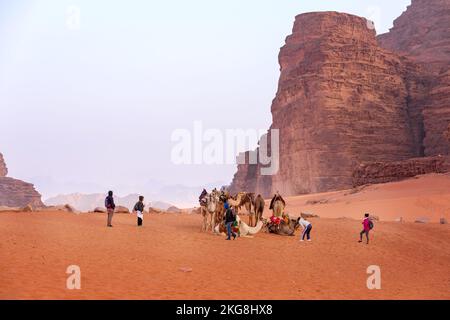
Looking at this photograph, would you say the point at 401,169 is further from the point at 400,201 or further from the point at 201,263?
the point at 201,263

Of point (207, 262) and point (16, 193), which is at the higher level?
point (16, 193)

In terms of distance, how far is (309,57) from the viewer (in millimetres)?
80938

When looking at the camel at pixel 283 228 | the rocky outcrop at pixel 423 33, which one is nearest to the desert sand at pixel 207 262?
the camel at pixel 283 228

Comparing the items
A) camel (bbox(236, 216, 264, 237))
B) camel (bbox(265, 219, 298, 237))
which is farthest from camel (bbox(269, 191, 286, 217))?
camel (bbox(236, 216, 264, 237))

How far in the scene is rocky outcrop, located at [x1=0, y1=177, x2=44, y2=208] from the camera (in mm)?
101750

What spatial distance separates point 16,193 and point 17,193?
211 millimetres

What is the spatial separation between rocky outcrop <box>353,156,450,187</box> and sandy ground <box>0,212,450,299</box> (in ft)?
98.4

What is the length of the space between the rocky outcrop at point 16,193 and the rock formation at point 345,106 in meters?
56.2

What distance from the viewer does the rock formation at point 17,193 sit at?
101750mm

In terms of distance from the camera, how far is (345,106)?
7581 centimetres

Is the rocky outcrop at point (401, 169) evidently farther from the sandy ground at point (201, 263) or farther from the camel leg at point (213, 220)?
the camel leg at point (213, 220)

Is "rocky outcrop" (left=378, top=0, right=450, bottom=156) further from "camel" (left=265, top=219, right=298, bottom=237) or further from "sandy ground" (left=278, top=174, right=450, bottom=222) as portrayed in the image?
"camel" (left=265, top=219, right=298, bottom=237)

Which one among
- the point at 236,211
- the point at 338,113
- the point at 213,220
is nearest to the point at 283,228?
the point at 236,211
